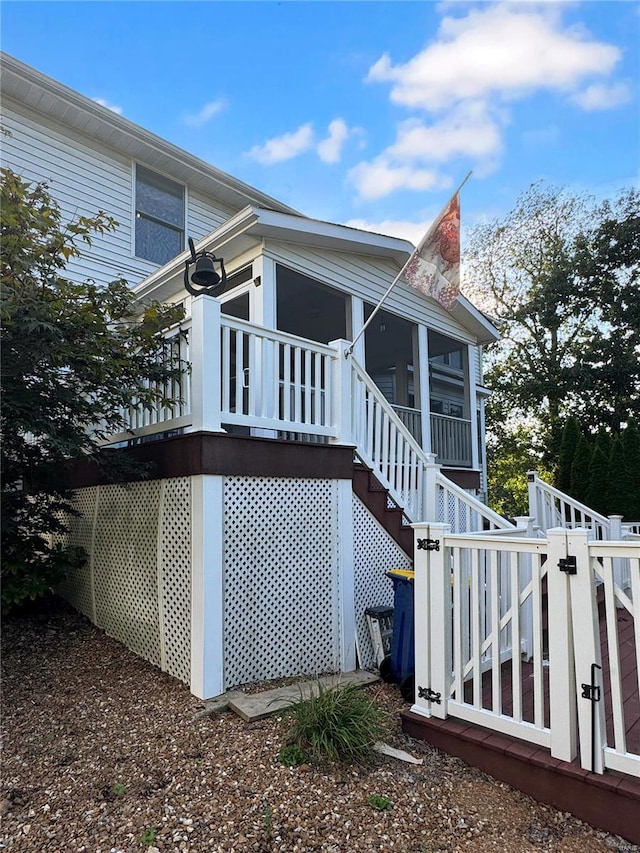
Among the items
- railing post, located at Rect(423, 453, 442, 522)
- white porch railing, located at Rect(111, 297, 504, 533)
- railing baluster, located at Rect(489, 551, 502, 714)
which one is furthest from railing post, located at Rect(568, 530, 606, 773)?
railing post, located at Rect(423, 453, 442, 522)

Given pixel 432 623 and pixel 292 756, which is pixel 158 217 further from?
pixel 292 756

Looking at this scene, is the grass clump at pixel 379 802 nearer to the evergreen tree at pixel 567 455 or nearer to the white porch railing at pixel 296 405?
the white porch railing at pixel 296 405

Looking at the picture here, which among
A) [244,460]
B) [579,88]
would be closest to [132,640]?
[244,460]

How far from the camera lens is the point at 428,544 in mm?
3389

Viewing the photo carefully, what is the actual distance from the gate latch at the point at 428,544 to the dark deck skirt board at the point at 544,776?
1016 millimetres

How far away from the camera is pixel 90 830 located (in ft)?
7.86

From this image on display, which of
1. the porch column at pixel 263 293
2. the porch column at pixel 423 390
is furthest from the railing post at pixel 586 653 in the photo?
the porch column at pixel 423 390

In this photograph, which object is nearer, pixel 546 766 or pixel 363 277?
pixel 546 766

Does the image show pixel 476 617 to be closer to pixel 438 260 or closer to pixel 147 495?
pixel 147 495

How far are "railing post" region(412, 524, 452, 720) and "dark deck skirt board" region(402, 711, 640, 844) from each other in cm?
13

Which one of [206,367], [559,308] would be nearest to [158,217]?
[206,367]

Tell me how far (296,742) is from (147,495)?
2443mm

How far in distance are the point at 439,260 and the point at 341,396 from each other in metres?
1.57

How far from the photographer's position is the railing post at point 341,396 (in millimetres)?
5129
